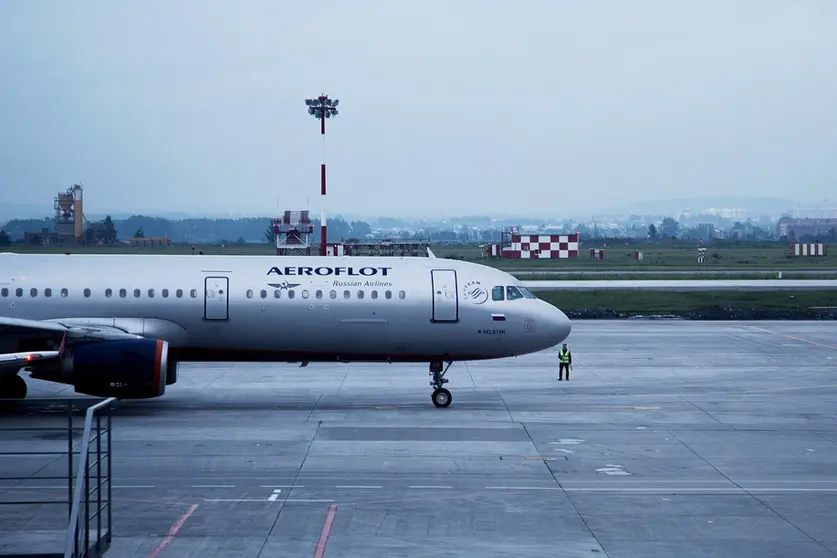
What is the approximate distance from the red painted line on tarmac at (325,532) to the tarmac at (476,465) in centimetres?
5

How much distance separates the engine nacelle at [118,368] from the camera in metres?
23.4

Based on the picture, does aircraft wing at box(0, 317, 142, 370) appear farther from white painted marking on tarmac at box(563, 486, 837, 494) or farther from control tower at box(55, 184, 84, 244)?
control tower at box(55, 184, 84, 244)

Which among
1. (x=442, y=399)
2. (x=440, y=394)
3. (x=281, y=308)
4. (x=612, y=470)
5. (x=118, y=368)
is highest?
(x=281, y=308)

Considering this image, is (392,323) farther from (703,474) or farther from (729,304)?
(729,304)

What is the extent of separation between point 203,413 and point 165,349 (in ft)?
7.63

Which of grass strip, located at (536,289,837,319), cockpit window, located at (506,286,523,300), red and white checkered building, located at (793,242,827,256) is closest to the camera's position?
cockpit window, located at (506,286,523,300)

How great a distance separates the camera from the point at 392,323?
2609 centimetres

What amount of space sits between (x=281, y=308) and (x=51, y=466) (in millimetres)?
8218

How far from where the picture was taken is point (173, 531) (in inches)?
588

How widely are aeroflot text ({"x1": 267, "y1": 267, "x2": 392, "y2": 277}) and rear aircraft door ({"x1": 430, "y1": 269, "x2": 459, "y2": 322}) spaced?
1.46 m

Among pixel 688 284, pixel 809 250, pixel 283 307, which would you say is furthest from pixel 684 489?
pixel 809 250

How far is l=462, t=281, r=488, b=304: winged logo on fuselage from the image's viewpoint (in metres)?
26.5

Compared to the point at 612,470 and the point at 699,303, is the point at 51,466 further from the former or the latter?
the point at 699,303

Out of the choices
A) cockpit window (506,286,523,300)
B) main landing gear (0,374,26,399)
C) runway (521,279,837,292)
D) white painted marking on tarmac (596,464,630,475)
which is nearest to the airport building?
runway (521,279,837,292)
